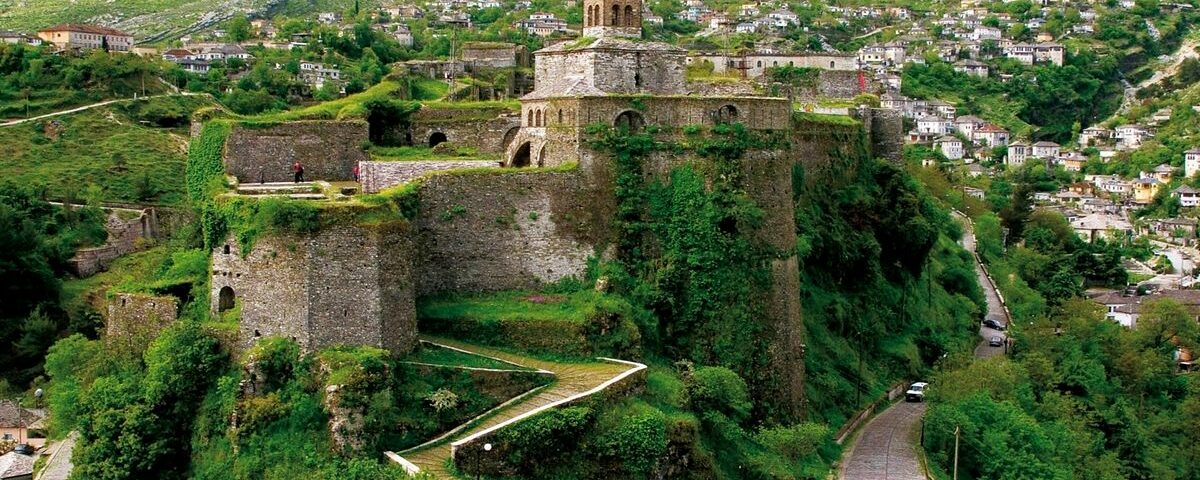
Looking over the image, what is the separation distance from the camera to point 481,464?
27.8m

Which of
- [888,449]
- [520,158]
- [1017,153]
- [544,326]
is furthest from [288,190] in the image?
[1017,153]

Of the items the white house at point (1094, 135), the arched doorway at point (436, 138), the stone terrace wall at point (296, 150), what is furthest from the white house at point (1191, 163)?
the stone terrace wall at point (296, 150)

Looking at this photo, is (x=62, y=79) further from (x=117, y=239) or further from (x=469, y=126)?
(x=469, y=126)

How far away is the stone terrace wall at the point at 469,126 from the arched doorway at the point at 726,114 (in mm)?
6662

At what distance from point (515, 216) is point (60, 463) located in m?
13.4

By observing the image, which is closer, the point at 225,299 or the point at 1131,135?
the point at 225,299

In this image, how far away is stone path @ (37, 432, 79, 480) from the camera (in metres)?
36.0

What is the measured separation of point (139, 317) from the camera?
32875mm

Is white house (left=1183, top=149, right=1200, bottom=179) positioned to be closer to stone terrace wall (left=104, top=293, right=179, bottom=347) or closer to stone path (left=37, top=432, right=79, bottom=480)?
stone path (left=37, top=432, right=79, bottom=480)

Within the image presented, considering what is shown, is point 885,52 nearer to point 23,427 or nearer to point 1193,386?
point 1193,386

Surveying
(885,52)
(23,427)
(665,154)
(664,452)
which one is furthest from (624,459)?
(885,52)

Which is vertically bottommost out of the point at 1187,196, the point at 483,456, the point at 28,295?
the point at 1187,196

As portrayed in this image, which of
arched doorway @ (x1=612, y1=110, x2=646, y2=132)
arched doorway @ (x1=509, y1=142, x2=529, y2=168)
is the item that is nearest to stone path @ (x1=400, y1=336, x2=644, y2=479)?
arched doorway @ (x1=612, y1=110, x2=646, y2=132)

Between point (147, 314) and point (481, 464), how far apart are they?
9.57m
